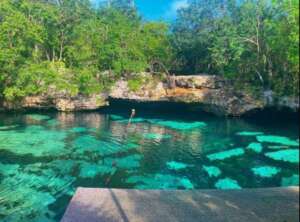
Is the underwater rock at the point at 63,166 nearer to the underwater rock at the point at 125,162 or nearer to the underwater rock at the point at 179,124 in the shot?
the underwater rock at the point at 125,162

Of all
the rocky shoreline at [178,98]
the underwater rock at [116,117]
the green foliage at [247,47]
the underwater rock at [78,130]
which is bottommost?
the underwater rock at [78,130]

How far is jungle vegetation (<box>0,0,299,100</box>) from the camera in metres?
29.0

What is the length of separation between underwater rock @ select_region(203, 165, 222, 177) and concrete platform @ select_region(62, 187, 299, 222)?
13.3 feet

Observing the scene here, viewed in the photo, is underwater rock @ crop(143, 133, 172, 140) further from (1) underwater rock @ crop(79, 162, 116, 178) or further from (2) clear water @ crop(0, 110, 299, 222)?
(1) underwater rock @ crop(79, 162, 116, 178)

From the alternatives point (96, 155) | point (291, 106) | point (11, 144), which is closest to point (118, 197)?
point (96, 155)

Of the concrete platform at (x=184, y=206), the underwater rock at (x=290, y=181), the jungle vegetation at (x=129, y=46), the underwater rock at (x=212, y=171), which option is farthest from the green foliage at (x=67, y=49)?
the concrete platform at (x=184, y=206)

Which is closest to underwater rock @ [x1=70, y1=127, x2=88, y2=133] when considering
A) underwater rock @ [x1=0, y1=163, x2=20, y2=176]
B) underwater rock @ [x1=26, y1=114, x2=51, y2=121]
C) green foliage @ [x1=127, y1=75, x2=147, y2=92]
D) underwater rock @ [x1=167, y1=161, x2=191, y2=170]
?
underwater rock @ [x1=26, y1=114, x2=51, y2=121]

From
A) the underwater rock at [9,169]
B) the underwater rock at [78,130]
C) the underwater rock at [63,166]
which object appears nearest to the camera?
the underwater rock at [9,169]

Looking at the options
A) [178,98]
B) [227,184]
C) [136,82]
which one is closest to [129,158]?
[227,184]

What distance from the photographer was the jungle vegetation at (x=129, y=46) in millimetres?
29047

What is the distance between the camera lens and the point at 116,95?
3481 centimetres

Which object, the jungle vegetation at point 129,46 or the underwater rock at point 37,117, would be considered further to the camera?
the underwater rock at point 37,117

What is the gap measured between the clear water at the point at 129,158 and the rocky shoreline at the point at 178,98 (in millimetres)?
2315

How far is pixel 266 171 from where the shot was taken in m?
16.1
